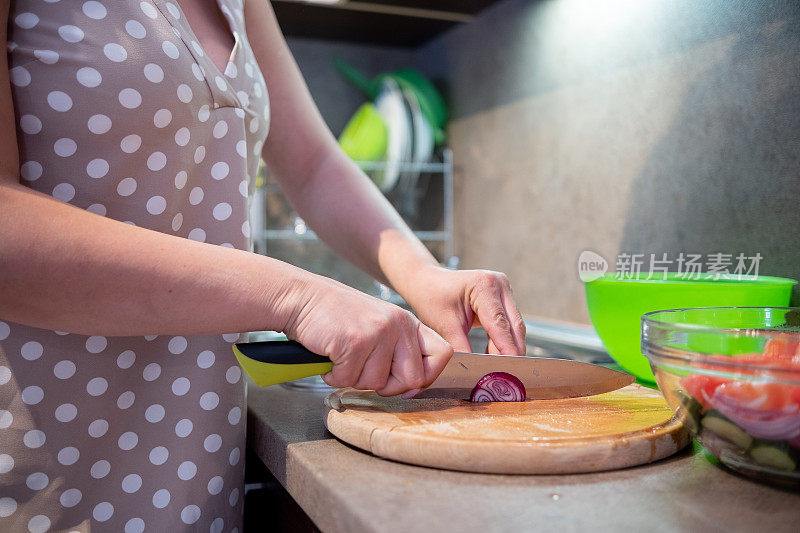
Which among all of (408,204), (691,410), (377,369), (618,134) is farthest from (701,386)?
(408,204)

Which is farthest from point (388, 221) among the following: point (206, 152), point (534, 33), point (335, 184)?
point (534, 33)

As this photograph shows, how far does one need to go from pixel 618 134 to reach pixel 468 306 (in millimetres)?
629

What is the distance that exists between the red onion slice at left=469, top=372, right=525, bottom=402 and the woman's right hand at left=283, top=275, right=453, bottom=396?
0.33 feet

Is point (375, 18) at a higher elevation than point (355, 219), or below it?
higher

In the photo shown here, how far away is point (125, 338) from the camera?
65cm

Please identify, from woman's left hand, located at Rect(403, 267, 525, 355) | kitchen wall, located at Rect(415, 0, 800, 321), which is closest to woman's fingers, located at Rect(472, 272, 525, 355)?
woman's left hand, located at Rect(403, 267, 525, 355)

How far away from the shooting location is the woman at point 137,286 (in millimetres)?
524

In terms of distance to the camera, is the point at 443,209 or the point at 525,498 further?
the point at 443,209

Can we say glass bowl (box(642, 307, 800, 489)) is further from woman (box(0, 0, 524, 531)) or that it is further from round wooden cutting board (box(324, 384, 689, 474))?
woman (box(0, 0, 524, 531))

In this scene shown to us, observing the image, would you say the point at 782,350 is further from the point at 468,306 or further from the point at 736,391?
the point at 468,306

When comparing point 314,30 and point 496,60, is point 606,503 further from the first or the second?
point 314,30

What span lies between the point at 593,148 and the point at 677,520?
1.00 meters

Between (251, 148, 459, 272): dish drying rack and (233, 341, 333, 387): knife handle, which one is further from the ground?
(251, 148, 459, 272): dish drying rack

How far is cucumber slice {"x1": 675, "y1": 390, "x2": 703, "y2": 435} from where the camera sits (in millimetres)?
545
